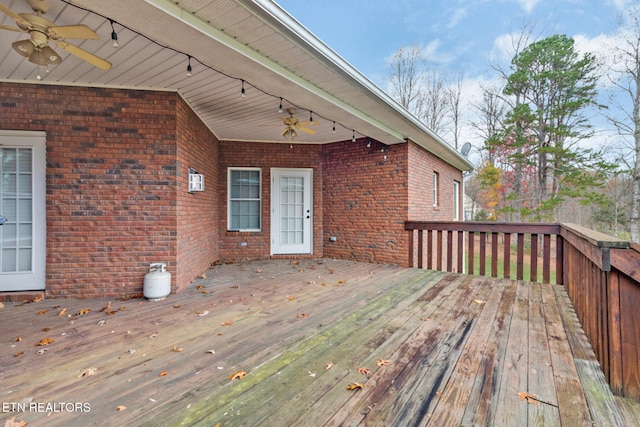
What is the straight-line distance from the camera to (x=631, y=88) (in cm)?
995

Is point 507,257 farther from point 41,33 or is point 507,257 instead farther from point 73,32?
point 41,33

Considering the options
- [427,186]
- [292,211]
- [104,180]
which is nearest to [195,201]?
[104,180]

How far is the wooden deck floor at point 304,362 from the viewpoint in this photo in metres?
1.53

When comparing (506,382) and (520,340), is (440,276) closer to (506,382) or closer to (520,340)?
(520,340)

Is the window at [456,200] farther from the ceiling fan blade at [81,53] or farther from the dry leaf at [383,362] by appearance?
the ceiling fan blade at [81,53]

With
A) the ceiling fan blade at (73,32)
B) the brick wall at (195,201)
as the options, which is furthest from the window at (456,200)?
the ceiling fan blade at (73,32)

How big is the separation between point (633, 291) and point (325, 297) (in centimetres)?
269

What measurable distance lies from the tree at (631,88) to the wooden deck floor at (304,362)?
946cm

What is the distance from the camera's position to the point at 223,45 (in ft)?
8.06

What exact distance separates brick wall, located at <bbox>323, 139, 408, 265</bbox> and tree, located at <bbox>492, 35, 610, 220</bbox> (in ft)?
29.0

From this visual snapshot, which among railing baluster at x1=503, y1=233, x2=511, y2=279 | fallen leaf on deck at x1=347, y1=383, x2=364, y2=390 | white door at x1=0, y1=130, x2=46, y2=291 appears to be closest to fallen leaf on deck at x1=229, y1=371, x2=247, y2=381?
fallen leaf on deck at x1=347, y1=383, x2=364, y2=390

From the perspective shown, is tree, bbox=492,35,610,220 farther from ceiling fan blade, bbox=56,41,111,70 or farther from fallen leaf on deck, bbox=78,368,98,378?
fallen leaf on deck, bbox=78,368,98,378

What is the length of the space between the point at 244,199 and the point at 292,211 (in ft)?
3.65

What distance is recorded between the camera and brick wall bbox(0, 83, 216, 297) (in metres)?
3.49
